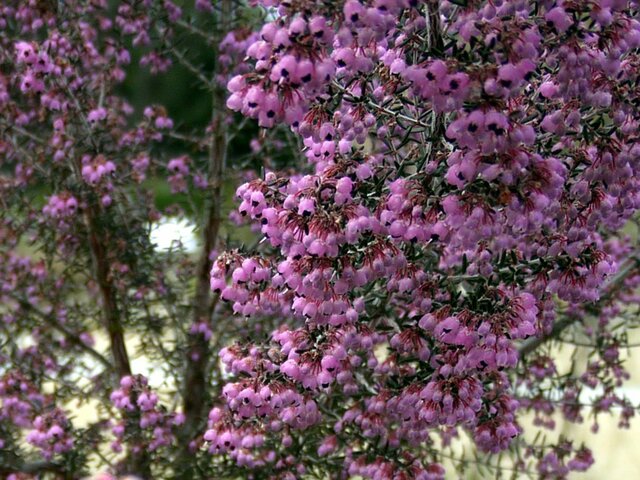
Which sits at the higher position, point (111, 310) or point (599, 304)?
point (111, 310)

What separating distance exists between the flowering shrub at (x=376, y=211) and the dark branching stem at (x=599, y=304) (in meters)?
0.02

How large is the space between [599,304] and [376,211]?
7.35ft

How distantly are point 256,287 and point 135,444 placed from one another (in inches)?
78.4

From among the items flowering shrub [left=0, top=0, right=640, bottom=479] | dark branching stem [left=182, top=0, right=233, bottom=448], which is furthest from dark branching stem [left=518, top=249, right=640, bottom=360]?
dark branching stem [left=182, top=0, right=233, bottom=448]

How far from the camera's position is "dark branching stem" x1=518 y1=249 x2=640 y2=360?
397 centimetres

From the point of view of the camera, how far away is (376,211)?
2176mm

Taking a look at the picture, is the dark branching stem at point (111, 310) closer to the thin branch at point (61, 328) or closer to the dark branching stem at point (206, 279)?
the thin branch at point (61, 328)

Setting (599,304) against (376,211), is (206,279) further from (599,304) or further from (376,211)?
(376,211)

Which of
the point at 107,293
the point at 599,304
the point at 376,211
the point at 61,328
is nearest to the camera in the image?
the point at 376,211

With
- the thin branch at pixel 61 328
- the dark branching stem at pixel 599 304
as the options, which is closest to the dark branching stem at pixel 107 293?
the thin branch at pixel 61 328

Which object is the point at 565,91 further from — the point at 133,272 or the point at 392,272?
the point at 133,272

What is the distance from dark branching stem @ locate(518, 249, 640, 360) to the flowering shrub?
0.07 ft

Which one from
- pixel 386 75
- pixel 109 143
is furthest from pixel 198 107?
pixel 386 75

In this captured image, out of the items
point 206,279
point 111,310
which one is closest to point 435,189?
point 206,279
